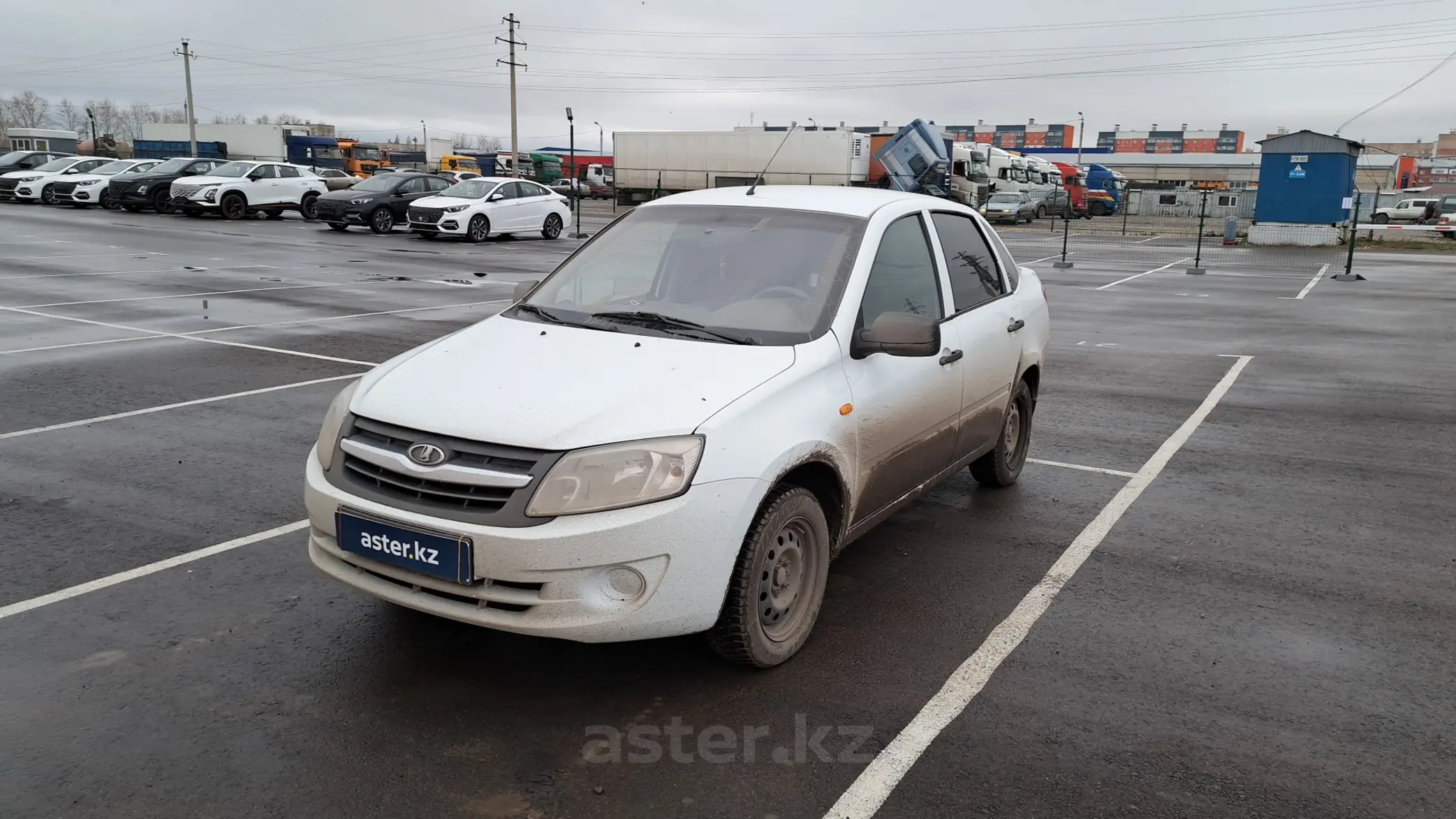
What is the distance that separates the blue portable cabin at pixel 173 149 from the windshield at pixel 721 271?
68054 mm

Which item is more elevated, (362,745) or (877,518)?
(877,518)

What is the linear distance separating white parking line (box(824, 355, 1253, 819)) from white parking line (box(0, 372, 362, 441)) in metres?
6.31

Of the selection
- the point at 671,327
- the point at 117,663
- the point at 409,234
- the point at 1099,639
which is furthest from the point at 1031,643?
the point at 409,234

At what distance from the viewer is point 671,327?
4289 millimetres

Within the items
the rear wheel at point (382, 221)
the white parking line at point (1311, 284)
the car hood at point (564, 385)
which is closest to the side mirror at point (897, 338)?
the car hood at point (564, 385)

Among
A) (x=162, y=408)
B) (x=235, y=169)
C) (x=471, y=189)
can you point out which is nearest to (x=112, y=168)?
(x=235, y=169)

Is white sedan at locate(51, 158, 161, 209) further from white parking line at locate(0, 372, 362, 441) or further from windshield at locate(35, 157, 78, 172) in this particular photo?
white parking line at locate(0, 372, 362, 441)

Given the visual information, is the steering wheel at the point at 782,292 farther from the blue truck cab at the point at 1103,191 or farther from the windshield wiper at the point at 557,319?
the blue truck cab at the point at 1103,191

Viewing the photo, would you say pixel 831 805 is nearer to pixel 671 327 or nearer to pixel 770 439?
pixel 770 439

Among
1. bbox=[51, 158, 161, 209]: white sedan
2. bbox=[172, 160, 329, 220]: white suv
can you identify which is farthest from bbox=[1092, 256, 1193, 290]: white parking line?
bbox=[51, 158, 161, 209]: white sedan

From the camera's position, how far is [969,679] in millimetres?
3914

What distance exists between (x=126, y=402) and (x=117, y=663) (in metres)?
4.88

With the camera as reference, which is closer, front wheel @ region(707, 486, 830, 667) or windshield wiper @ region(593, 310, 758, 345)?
front wheel @ region(707, 486, 830, 667)

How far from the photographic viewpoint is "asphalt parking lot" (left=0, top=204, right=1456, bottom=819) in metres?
3.19
